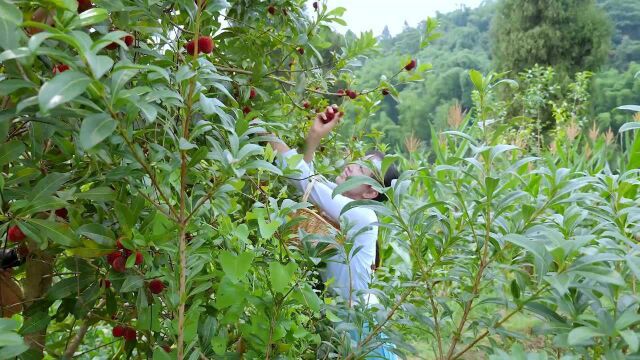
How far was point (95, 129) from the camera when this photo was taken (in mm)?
511

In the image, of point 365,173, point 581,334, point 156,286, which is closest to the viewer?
point 581,334

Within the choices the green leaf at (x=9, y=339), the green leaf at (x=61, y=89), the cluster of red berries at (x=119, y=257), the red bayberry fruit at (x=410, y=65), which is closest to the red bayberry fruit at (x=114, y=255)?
the cluster of red berries at (x=119, y=257)

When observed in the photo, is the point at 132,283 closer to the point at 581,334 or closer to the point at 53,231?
the point at 53,231

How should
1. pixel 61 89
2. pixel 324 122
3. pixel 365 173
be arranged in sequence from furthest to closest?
pixel 324 122
pixel 365 173
pixel 61 89

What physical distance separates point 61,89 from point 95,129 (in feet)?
0.21

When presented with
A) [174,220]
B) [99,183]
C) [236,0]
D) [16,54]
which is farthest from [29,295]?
[236,0]

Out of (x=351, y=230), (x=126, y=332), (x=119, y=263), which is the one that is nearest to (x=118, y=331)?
(x=126, y=332)

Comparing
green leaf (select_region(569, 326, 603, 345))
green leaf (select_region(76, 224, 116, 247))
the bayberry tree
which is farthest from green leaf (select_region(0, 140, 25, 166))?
green leaf (select_region(569, 326, 603, 345))

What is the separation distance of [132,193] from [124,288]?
13 cm

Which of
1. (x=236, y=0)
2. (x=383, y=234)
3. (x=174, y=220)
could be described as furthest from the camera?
(x=236, y=0)

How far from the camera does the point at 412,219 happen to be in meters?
0.89

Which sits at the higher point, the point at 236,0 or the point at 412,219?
the point at 236,0

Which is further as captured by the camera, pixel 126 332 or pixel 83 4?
pixel 126 332

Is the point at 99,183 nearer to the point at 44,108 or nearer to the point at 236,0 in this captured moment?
the point at 44,108
